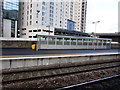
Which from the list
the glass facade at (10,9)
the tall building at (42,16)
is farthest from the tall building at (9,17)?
the tall building at (42,16)

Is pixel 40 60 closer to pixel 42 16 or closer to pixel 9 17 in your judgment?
pixel 9 17

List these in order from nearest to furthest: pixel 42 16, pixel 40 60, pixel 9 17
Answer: pixel 40 60 < pixel 9 17 < pixel 42 16

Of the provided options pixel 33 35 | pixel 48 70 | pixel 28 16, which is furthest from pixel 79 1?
pixel 48 70

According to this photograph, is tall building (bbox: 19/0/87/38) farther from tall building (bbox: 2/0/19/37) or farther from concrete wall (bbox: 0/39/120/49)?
concrete wall (bbox: 0/39/120/49)

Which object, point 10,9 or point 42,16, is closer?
point 10,9

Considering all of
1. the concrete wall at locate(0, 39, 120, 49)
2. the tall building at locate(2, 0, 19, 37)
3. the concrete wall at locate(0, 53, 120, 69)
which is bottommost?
the concrete wall at locate(0, 53, 120, 69)

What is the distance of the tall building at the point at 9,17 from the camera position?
121 feet

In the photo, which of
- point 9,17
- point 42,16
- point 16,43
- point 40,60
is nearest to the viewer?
point 40,60

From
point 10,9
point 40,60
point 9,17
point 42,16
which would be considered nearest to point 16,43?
point 40,60

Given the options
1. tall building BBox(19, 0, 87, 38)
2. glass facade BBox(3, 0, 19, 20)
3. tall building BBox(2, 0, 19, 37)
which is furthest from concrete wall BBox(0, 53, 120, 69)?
glass facade BBox(3, 0, 19, 20)

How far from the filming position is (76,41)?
16.6 m

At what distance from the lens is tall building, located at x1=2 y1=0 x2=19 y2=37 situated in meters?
36.9

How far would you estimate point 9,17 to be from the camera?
38656 millimetres

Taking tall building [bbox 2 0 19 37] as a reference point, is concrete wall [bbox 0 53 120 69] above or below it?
below
